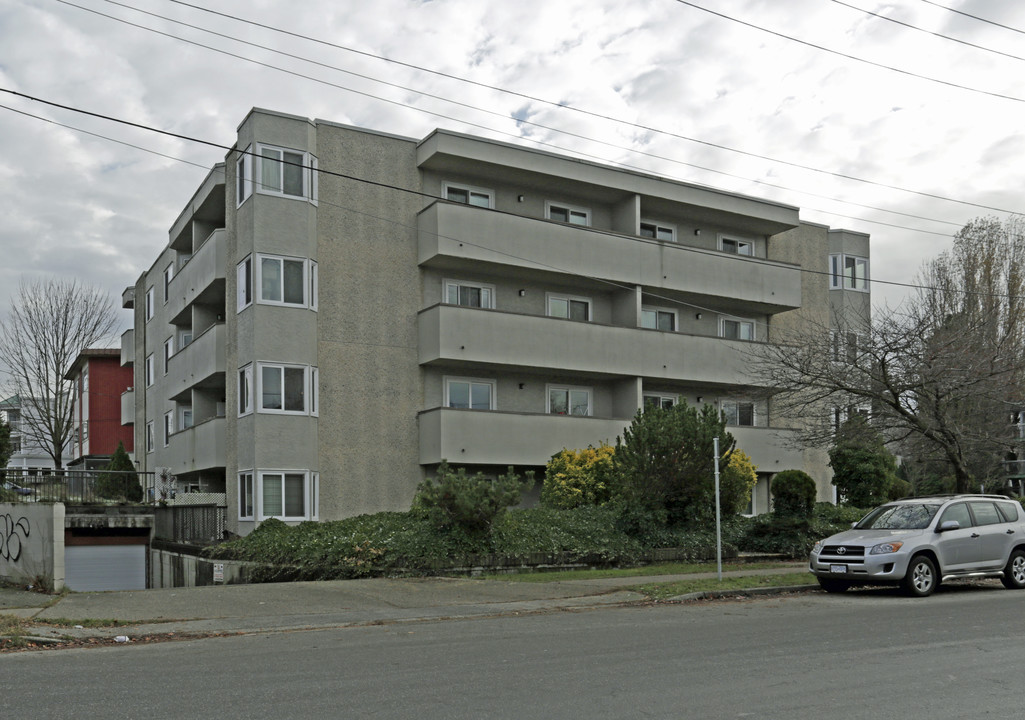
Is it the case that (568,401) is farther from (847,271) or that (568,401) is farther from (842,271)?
(847,271)

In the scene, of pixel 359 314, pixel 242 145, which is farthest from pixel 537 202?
pixel 242 145

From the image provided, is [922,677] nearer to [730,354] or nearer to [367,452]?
[367,452]

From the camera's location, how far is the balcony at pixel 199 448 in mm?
28625

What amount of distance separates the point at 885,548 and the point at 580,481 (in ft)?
38.8

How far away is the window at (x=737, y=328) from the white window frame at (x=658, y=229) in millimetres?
3625

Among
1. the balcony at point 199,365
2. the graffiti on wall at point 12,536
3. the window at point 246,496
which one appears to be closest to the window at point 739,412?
the window at point 246,496

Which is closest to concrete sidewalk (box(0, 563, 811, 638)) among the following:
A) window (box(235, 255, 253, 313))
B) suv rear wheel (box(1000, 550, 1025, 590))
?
suv rear wheel (box(1000, 550, 1025, 590))

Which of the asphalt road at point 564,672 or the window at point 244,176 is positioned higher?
the window at point 244,176

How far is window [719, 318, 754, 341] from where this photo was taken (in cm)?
3569

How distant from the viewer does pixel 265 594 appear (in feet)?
51.6

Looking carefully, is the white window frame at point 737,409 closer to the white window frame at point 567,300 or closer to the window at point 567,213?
the white window frame at point 567,300

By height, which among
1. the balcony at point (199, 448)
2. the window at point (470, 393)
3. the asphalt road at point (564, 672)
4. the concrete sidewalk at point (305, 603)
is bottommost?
the concrete sidewalk at point (305, 603)

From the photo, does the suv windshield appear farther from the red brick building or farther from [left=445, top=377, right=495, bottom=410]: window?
the red brick building

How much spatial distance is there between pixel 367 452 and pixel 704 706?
20658 mm
